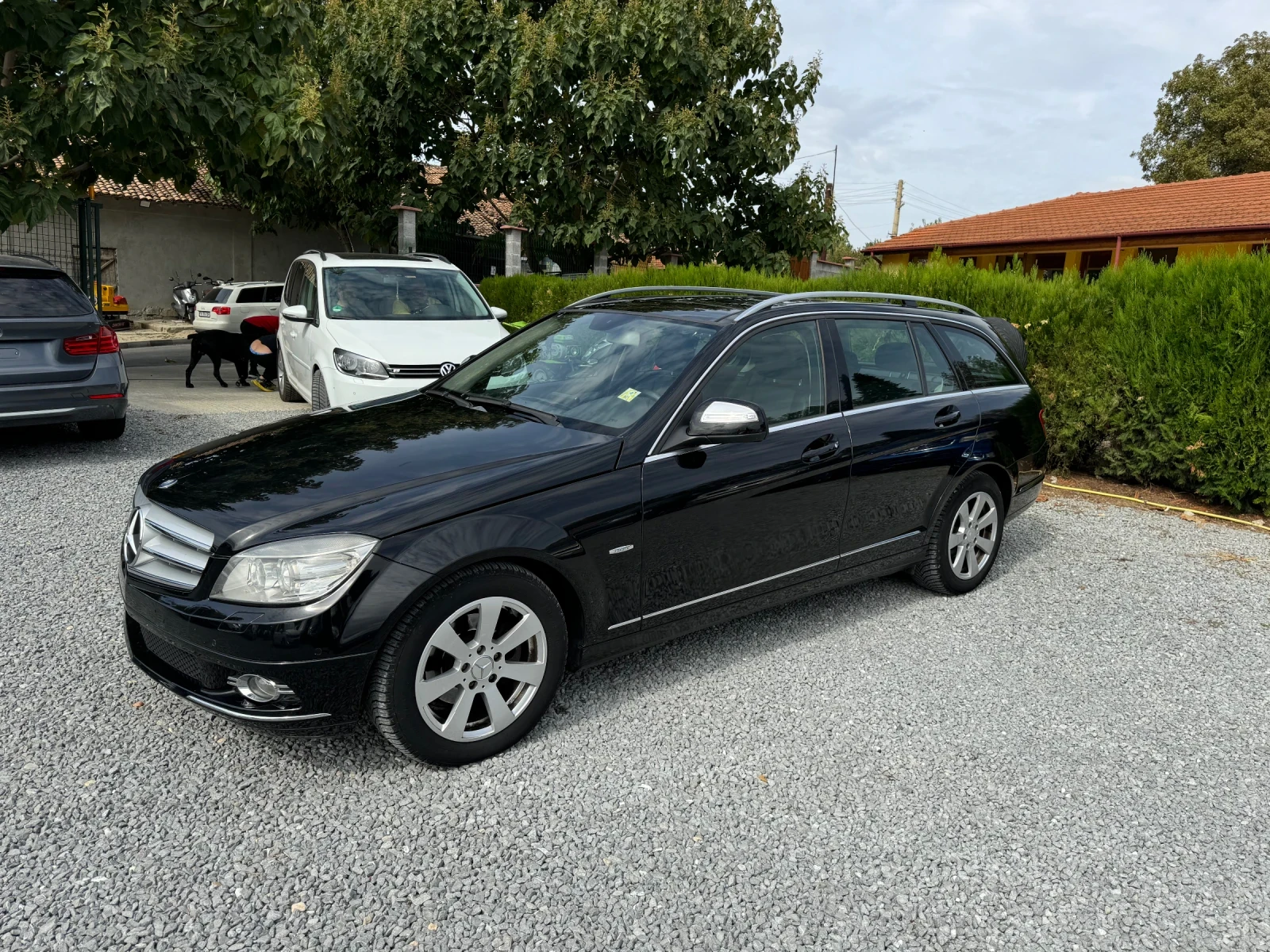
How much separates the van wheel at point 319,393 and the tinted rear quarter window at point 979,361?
19.1ft

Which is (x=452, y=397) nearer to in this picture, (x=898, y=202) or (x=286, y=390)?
(x=286, y=390)

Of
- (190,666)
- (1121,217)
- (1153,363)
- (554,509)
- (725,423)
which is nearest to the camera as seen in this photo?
(190,666)

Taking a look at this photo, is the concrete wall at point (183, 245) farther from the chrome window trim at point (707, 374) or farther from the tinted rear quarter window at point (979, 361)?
the chrome window trim at point (707, 374)

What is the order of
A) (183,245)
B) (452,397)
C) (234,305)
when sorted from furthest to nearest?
1. (183,245)
2. (234,305)
3. (452,397)

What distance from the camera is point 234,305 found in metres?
21.9

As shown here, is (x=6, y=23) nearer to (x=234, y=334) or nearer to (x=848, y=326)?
(x=234, y=334)

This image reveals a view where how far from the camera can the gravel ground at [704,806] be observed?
272 centimetres

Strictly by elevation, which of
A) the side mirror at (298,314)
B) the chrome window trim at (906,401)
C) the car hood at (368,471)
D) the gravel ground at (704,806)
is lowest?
the gravel ground at (704,806)

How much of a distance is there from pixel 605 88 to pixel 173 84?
9023 millimetres

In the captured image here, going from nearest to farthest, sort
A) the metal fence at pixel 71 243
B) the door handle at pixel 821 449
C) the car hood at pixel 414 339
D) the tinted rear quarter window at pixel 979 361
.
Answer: the door handle at pixel 821 449
the tinted rear quarter window at pixel 979 361
the car hood at pixel 414 339
the metal fence at pixel 71 243

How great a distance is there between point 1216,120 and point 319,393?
41.7m

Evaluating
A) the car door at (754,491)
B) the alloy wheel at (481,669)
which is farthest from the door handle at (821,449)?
the alloy wheel at (481,669)

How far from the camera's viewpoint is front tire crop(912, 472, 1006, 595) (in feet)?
→ 17.5

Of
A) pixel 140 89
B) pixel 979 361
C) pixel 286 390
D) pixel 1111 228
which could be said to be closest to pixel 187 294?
pixel 286 390
